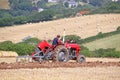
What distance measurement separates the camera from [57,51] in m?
32.7

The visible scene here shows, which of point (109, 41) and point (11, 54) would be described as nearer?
point (11, 54)

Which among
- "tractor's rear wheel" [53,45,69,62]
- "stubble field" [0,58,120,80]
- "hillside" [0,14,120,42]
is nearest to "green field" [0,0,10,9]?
"hillside" [0,14,120,42]

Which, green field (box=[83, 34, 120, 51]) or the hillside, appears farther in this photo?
the hillside

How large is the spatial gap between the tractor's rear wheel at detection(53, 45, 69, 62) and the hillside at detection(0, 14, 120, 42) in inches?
1742

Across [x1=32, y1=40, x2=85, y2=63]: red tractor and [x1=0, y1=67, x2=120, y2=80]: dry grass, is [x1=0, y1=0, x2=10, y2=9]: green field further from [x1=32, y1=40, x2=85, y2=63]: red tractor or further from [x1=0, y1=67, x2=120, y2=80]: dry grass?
A: [x1=0, y1=67, x2=120, y2=80]: dry grass

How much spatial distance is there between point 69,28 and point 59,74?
62.3 metres

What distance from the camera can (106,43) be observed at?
2736 inches

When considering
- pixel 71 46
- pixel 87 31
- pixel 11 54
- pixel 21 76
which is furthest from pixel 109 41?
pixel 21 76

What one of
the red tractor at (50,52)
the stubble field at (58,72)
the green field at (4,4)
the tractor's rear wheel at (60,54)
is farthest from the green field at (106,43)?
the green field at (4,4)

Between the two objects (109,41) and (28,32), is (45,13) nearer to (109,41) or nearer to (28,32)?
(28,32)

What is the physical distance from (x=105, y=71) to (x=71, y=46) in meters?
7.02

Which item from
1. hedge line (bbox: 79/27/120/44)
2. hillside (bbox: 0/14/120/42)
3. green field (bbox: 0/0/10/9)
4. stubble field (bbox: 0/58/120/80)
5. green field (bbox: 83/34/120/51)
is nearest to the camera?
stubble field (bbox: 0/58/120/80)

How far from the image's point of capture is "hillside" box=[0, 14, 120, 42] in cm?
8170

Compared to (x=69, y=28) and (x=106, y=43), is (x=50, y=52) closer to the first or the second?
(x=106, y=43)
